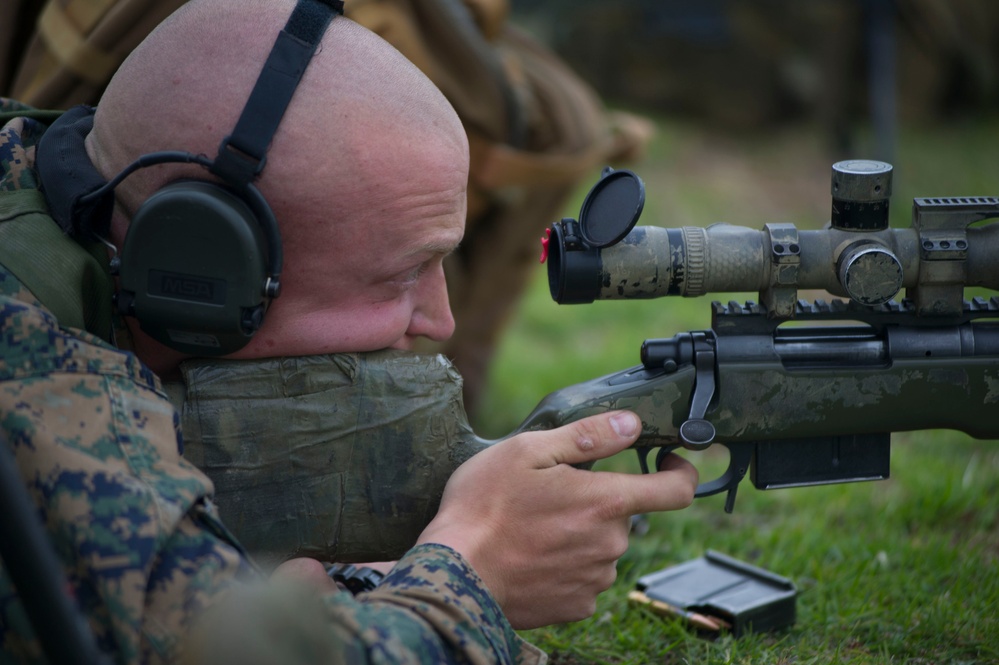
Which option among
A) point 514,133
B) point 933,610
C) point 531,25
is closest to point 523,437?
point 933,610

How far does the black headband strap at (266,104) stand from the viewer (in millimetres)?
1958

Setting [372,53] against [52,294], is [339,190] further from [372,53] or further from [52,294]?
[52,294]

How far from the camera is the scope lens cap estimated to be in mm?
2256

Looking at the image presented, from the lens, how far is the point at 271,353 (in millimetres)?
2176

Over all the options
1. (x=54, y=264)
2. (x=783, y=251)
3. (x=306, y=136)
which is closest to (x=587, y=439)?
(x=783, y=251)

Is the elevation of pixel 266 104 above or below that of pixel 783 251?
above


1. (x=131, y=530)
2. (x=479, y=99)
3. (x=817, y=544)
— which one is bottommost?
(x=817, y=544)

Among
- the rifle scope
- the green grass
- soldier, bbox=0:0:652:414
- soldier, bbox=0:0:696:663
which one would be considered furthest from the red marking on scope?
soldier, bbox=0:0:652:414

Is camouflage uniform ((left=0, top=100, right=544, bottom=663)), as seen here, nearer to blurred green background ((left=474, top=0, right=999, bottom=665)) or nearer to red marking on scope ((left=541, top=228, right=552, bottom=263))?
red marking on scope ((left=541, top=228, right=552, bottom=263))

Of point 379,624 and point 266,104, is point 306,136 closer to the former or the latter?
point 266,104

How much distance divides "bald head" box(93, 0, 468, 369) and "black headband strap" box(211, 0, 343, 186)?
31 mm

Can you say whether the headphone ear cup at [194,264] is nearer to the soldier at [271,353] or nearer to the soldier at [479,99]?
the soldier at [271,353]

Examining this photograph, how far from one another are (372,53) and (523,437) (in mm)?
867

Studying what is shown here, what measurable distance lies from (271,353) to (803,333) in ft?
4.06
